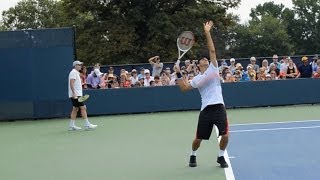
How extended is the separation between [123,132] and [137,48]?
22872mm

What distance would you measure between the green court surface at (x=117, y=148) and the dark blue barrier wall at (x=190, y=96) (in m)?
0.98

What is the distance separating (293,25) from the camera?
291 ft

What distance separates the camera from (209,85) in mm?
8211

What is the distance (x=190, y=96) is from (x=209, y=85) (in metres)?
9.56

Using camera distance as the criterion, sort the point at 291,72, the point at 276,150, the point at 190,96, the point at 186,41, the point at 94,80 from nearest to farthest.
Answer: the point at 276,150
the point at 186,41
the point at 190,96
the point at 291,72
the point at 94,80

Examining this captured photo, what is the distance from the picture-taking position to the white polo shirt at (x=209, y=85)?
8148 mm

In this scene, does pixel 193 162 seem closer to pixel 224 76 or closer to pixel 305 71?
pixel 224 76

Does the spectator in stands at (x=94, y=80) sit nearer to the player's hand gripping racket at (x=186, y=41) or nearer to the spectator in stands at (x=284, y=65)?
the spectator in stands at (x=284, y=65)

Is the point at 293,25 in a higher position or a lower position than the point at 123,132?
higher

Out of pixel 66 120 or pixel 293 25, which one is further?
pixel 293 25

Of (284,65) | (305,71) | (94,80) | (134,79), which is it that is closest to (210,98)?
(134,79)

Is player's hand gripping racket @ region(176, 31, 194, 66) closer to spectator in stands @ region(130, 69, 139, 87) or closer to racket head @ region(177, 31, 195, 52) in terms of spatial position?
racket head @ region(177, 31, 195, 52)

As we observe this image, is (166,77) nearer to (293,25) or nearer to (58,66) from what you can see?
(58,66)

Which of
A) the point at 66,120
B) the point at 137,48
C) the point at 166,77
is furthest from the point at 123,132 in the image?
the point at 137,48
